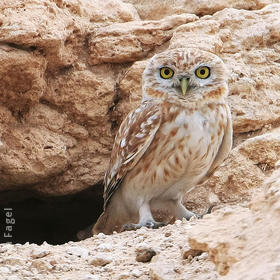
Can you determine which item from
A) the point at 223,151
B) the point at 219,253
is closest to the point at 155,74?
the point at 223,151

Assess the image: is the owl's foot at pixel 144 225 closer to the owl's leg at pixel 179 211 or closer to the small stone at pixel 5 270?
the owl's leg at pixel 179 211

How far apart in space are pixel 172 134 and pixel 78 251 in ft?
5.31

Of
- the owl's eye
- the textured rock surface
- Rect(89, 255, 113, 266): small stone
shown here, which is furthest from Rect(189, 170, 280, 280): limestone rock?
the owl's eye

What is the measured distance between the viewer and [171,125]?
480 centimetres

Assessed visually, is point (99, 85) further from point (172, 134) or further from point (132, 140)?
point (172, 134)

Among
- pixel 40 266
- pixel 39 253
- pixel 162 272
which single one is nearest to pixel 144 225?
pixel 39 253

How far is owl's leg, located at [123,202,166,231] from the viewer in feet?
15.4

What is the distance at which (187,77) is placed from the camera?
4.90 metres

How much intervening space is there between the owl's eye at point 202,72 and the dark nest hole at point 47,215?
86.0 inches

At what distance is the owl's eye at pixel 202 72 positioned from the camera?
4957mm

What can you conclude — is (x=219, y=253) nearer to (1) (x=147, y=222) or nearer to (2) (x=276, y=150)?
(1) (x=147, y=222)

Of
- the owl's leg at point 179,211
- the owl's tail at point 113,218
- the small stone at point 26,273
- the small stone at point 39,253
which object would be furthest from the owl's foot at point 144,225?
the small stone at point 26,273

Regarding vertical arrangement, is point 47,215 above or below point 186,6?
below

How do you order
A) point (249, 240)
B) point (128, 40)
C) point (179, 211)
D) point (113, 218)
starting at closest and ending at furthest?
point (249, 240) → point (179, 211) → point (113, 218) → point (128, 40)
